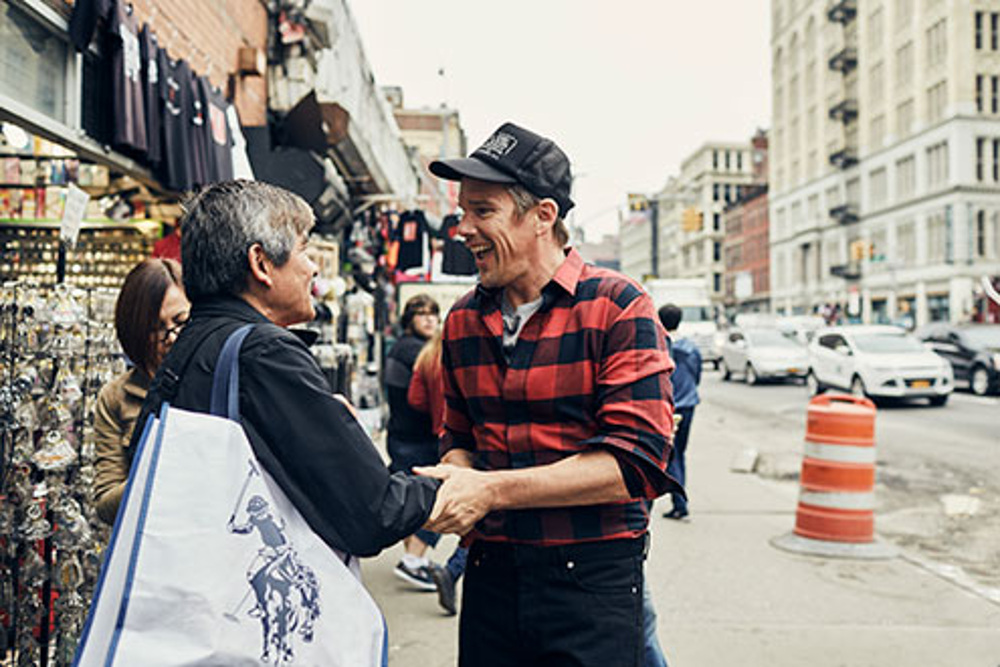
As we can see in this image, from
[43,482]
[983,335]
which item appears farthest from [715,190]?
[43,482]

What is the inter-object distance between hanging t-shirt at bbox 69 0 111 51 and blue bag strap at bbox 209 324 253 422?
4060 mm

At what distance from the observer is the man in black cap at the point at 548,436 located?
230 centimetres

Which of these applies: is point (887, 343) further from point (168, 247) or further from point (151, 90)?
point (151, 90)

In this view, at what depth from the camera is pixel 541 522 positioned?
7.87 feet

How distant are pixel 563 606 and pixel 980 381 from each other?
70.1ft

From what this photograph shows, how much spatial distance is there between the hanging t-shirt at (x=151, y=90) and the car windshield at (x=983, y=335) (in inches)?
803

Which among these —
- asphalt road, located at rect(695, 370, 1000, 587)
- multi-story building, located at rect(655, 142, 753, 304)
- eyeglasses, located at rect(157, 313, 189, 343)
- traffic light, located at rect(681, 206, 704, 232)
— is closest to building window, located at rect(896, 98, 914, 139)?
traffic light, located at rect(681, 206, 704, 232)

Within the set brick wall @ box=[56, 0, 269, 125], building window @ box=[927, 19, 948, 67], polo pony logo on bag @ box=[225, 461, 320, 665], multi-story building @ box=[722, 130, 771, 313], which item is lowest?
polo pony logo on bag @ box=[225, 461, 320, 665]

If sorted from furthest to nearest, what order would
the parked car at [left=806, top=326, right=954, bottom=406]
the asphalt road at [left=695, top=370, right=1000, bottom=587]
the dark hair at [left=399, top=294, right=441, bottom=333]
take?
the parked car at [left=806, top=326, right=954, bottom=406] → the asphalt road at [left=695, top=370, right=1000, bottom=587] → the dark hair at [left=399, top=294, right=441, bottom=333]

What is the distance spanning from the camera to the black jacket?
1900 millimetres

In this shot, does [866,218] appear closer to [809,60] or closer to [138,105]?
[809,60]

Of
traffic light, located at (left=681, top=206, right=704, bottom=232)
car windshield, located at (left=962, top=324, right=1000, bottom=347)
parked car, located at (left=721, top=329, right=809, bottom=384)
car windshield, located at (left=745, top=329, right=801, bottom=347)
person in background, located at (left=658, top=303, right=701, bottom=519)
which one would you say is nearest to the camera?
person in background, located at (left=658, top=303, right=701, bottom=519)

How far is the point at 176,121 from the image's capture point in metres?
6.23

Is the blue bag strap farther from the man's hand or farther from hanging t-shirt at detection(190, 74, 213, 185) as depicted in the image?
hanging t-shirt at detection(190, 74, 213, 185)
